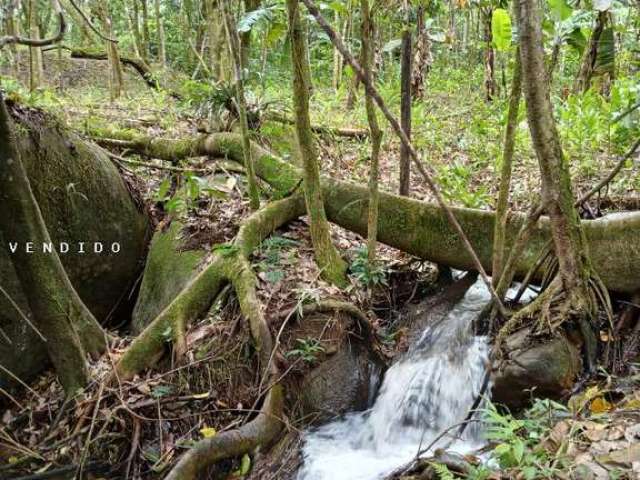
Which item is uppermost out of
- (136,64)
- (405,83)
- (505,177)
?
(136,64)

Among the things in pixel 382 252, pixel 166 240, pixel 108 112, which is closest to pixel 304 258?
pixel 382 252

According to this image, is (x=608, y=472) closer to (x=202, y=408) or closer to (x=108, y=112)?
(x=202, y=408)

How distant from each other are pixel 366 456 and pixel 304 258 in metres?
1.75

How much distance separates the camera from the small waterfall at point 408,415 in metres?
3.76

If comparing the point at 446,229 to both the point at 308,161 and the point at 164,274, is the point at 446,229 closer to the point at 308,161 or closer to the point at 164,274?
the point at 308,161

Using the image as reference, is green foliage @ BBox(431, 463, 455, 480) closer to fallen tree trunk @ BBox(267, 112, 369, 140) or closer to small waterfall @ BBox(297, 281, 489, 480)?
small waterfall @ BBox(297, 281, 489, 480)

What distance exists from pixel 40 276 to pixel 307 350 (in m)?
1.89

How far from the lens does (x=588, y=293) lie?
376cm

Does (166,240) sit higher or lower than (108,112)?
lower

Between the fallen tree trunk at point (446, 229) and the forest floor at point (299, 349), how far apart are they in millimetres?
372

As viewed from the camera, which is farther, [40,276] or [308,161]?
[308,161]

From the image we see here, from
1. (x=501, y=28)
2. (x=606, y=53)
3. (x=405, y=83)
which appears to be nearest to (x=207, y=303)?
(x=405, y=83)

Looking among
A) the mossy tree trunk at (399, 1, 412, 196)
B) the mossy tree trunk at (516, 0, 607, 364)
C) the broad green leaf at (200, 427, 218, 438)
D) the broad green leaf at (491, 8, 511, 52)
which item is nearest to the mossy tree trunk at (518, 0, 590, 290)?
the mossy tree trunk at (516, 0, 607, 364)

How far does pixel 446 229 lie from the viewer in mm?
4727
